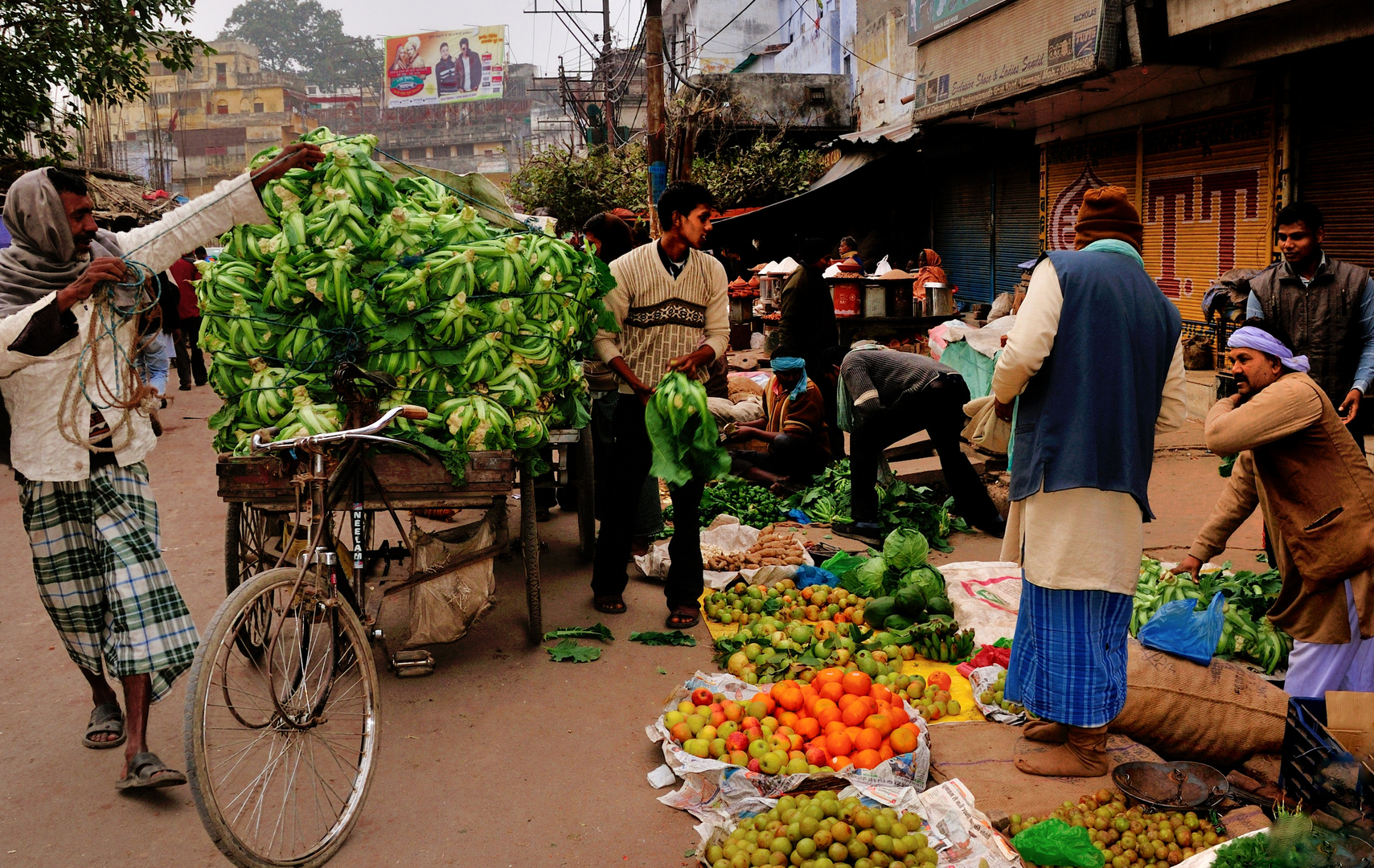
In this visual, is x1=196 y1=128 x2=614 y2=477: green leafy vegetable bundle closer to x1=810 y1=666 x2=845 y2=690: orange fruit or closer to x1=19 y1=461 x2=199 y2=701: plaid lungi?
x1=19 y1=461 x2=199 y2=701: plaid lungi

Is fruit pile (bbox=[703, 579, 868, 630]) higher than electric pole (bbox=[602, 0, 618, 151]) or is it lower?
lower

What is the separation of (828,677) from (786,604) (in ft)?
4.44

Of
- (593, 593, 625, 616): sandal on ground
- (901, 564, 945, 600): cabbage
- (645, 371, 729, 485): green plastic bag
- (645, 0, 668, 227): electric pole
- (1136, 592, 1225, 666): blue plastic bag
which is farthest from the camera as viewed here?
(645, 0, 668, 227): electric pole

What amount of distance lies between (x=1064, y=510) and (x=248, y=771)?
2.95m

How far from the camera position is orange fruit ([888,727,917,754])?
11.7 ft

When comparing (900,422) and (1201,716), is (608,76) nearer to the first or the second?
(900,422)

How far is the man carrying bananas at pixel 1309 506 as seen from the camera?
350 centimetres

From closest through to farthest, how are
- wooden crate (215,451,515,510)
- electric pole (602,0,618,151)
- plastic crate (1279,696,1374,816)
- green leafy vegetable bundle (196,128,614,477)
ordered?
plastic crate (1279,696,1374,816) < wooden crate (215,451,515,510) < green leafy vegetable bundle (196,128,614,477) < electric pole (602,0,618,151)

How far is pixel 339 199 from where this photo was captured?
4.33 metres

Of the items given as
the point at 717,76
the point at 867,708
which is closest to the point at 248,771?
the point at 867,708

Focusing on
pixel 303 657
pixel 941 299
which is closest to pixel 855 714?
pixel 303 657

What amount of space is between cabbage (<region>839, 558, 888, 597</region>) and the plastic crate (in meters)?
2.33

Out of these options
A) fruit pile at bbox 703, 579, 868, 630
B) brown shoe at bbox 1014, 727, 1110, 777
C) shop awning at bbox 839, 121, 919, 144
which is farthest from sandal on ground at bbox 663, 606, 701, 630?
shop awning at bbox 839, 121, 919, 144

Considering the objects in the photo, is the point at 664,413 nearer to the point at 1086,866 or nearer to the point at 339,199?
the point at 339,199
